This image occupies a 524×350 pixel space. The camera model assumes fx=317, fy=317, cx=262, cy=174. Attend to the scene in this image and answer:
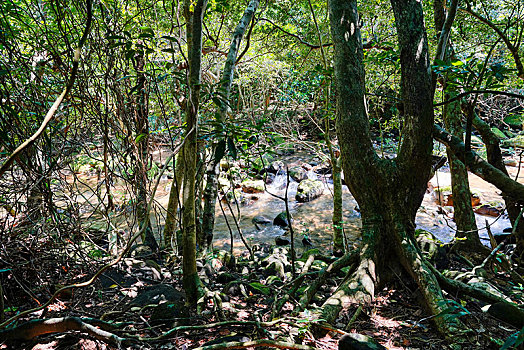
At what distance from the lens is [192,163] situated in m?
2.27

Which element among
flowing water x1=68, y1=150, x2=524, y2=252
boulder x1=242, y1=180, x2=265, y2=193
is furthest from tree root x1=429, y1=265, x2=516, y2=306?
boulder x1=242, y1=180, x2=265, y2=193

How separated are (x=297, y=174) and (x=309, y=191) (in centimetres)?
211

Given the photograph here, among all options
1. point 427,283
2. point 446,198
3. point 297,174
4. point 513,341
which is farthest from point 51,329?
point 297,174

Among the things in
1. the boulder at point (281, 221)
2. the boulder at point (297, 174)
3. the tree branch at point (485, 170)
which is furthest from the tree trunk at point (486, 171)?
the boulder at point (297, 174)

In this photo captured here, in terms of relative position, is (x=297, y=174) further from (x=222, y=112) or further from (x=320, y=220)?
(x=222, y=112)

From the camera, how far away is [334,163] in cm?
509

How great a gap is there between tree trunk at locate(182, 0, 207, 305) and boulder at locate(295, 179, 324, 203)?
859 cm

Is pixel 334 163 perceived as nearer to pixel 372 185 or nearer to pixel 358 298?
pixel 372 185

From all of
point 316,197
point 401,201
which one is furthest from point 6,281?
point 316,197

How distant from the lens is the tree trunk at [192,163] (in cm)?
222

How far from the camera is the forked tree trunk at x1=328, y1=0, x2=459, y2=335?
267cm

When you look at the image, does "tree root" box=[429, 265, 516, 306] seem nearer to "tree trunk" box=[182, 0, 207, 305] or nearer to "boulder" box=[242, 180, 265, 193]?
"tree trunk" box=[182, 0, 207, 305]

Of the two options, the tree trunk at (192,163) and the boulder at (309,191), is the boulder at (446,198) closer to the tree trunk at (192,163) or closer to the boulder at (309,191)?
the boulder at (309,191)

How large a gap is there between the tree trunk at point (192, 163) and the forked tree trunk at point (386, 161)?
1.05 metres
